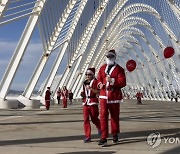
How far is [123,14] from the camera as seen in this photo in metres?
56.2

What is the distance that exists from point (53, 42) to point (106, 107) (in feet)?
64.5

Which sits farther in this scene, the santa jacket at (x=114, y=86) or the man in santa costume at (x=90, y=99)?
the man in santa costume at (x=90, y=99)

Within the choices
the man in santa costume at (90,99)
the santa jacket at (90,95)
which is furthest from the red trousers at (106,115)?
the santa jacket at (90,95)

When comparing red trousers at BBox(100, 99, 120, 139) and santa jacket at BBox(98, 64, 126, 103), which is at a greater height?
santa jacket at BBox(98, 64, 126, 103)

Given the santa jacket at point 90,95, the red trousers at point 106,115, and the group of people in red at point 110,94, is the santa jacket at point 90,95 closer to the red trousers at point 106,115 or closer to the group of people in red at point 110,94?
the group of people in red at point 110,94

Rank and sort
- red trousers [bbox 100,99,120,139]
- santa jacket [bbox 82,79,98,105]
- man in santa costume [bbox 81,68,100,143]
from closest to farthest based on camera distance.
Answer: red trousers [bbox 100,99,120,139]
man in santa costume [bbox 81,68,100,143]
santa jacket [bbox 82,79,98,105]

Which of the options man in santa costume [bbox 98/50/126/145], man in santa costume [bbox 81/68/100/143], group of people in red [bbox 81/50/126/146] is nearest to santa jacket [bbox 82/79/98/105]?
man in santa costume [bbox 81/68/100/143]

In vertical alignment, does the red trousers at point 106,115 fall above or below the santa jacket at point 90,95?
below

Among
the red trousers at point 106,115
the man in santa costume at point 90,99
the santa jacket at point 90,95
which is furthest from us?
the santa jacket at point 90,95

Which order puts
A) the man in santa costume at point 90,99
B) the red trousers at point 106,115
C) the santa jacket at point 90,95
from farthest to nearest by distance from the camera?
the santa jacket at point 90,95 → the man in santa costume at point 90,99 → the red trousers at point 106,115

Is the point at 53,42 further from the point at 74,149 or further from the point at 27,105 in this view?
the point at 74,149

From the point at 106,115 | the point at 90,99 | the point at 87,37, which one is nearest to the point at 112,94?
the point at 106,115

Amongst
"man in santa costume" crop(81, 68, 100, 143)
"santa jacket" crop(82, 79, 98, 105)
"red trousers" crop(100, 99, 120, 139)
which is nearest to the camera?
"red trousers" crop(100, 99, 120, 139)

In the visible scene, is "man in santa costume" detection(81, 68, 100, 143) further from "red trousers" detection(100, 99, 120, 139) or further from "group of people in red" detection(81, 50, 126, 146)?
"red trousers" detection(100, 99, 120, 139)
